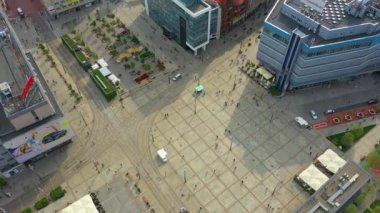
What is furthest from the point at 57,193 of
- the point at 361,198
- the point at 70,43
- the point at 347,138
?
the point at 347,138

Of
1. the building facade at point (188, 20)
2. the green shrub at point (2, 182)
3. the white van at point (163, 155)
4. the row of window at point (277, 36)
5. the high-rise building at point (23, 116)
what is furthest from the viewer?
the building facade at point (188, 20)

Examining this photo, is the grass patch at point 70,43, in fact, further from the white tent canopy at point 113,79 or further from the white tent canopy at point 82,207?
the white tent canopy at point 82,207

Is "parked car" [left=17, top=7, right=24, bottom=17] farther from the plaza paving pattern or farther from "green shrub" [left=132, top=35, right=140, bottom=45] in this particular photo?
the plaza paving pattern

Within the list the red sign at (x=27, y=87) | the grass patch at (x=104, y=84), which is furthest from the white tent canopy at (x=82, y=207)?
the grass patch at (x=104, y=84)

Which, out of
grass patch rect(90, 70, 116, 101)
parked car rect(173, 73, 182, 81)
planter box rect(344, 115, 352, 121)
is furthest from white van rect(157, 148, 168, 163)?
planter box rect(344, 115, 352, 121)

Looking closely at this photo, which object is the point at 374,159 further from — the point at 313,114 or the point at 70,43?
the point at 70,43

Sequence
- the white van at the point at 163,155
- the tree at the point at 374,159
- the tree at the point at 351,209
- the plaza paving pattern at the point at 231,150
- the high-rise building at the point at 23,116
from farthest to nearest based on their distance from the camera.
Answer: the white van at the point at 163,155 → the tree at the point at 374,159 → the plaza paving pattern at the point at 231,150 → the high-rise building at the point at 23,116 → the tree at the point at 351,209

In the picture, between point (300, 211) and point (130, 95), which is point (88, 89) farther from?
point (300, 211)
